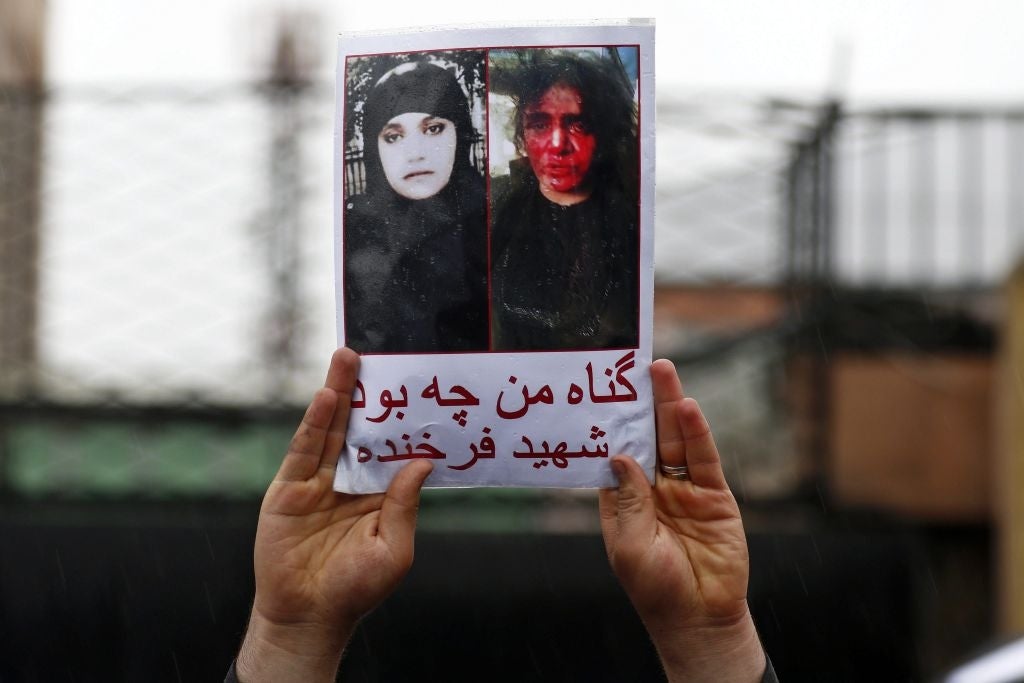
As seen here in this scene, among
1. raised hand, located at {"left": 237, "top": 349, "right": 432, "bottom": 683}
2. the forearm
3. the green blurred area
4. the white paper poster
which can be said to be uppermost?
the white paper poster

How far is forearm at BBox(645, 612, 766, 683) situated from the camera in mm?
1237

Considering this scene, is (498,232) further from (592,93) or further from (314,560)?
(314,560)

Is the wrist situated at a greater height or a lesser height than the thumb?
lesser

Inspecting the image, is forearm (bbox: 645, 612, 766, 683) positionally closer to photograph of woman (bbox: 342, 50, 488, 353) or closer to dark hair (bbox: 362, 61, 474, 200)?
photograph of woman (bbox: 342, 50, 488, 353)

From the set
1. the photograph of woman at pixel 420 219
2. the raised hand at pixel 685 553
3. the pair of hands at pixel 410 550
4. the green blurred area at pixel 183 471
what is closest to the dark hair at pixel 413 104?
the photograph of woman at pixel 420 219

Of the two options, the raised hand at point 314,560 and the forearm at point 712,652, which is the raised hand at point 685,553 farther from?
the raised hand at point 314,560

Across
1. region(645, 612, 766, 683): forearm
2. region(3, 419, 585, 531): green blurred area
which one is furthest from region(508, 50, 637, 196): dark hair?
region(3, 419, 585, 531): green blurred area

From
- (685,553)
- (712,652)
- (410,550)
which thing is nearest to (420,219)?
(410,550)

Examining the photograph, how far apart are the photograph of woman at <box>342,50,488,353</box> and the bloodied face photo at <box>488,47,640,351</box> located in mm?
28

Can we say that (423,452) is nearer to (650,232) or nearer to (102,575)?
(650,232)

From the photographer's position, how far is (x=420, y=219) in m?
1.17

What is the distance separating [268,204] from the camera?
352 centimetres

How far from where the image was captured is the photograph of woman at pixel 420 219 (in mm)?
1169

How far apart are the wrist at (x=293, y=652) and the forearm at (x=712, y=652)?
45 cm
